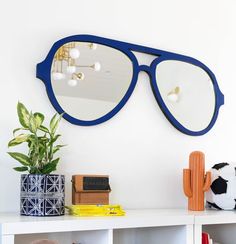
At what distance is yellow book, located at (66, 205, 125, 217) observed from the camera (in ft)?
4.77

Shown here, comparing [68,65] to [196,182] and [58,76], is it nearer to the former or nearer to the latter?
[58,76]

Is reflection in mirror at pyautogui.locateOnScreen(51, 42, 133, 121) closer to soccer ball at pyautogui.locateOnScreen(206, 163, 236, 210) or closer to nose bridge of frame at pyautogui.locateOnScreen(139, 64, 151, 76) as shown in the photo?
nose bridge of frame at pyautogui.locateOnScreen(139, 64, 151, 76)

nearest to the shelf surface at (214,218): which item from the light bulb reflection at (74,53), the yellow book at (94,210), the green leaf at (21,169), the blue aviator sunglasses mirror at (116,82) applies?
the yellow book at (94,210)

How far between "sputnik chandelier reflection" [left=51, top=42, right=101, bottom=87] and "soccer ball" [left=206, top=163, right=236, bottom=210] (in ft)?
2.09

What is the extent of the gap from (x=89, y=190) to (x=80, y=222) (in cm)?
24

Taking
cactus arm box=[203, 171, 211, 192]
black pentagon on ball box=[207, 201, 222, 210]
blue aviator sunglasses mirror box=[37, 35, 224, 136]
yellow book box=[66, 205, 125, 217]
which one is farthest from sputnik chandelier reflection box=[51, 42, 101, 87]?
black pentagon on ball box=[207, 201, 222, 210]

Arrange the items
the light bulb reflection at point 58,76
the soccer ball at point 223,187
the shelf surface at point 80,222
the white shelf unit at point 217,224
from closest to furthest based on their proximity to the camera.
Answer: the shelf surface at point 80,222, the white shelf unit at point 217,224, the light bulb reflection at point 58,76, the soccer ball at point 223,187

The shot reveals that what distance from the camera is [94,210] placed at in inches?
57.8

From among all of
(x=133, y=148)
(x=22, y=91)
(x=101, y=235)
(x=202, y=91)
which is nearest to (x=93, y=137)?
(x=133, y=148)

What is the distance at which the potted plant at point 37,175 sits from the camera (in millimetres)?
1381

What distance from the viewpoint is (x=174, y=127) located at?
1942 mm

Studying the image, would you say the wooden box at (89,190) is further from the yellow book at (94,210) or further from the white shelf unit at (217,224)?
the white shelf unit at (217,224)

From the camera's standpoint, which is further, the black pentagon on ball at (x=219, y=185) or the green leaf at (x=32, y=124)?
the black pentagon on ball at (x=219, y=185)

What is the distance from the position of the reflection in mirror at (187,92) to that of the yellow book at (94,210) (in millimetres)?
600
